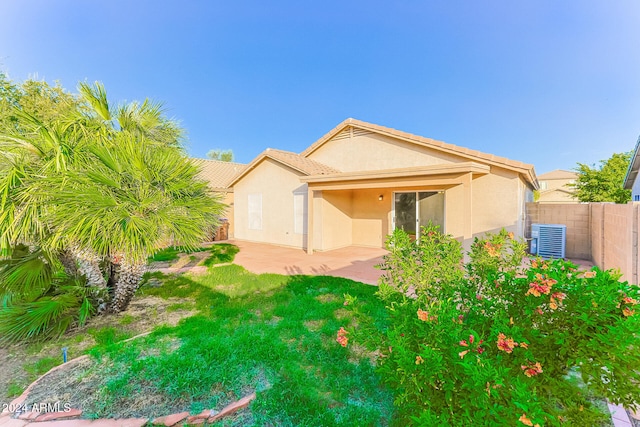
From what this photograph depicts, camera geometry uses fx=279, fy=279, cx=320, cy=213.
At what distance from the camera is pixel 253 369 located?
3936 mm

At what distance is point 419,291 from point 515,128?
24.5m

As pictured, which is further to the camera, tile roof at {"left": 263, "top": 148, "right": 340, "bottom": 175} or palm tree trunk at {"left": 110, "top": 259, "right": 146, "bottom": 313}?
tile roof at {"left": 263, "top": 148, "right": 340, "bottom": 175}

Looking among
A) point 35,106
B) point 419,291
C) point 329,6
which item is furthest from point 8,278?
point 329,6

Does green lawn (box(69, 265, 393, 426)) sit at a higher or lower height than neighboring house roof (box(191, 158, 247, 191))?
lower

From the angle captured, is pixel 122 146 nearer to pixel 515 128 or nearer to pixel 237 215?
pixel 237 215

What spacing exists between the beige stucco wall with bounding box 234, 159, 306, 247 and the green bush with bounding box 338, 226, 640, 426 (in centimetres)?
1182

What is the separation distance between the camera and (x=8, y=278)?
16.6ft

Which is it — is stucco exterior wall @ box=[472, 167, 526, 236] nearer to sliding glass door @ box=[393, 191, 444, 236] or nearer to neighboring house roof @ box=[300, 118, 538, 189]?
neighboring house roof @ box=[300, 118, 538, 189]

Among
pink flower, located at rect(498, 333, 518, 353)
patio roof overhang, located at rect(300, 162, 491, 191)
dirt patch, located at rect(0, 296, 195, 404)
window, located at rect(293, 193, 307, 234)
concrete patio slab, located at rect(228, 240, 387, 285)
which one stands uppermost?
patio roof overhang, located at rect(300, 162, 491, 191)

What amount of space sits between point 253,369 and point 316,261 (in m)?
7.34

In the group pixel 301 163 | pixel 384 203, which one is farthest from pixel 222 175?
pixel 384 203

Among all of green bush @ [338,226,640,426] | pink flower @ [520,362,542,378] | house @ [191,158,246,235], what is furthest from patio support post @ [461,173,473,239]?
house @ [191,158,246,235]

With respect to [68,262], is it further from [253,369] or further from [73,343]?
[253,369]

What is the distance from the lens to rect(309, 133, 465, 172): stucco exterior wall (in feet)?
38.1
